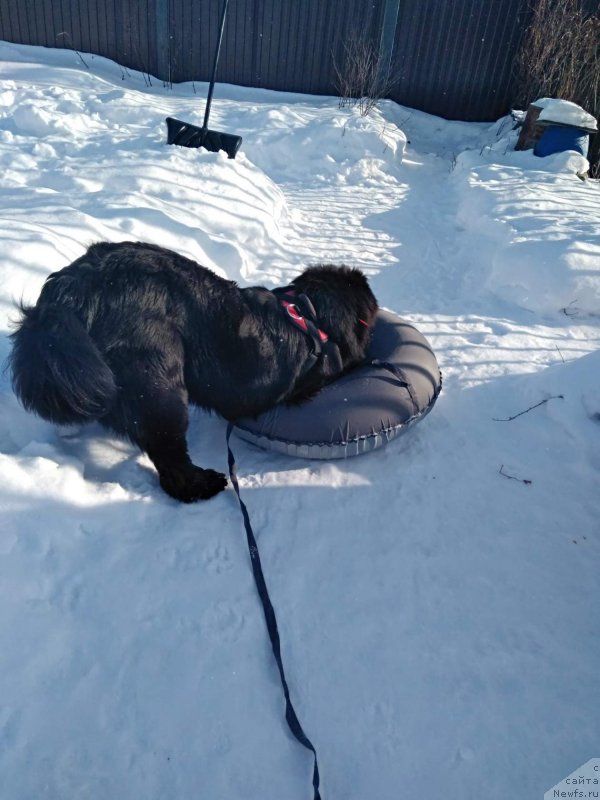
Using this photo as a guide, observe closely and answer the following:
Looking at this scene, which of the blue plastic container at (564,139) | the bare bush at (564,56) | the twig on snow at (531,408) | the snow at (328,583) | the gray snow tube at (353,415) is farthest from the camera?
the bare bush at (564,56)

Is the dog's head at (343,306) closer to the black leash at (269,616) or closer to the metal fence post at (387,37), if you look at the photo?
the black leash at (269,616)

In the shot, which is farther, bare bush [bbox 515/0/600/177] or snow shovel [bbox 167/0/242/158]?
bare bush [bbox 515/0/600/177]

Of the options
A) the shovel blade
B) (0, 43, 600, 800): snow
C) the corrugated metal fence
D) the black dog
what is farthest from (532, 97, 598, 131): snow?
the black dog

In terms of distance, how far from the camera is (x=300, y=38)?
9.92m

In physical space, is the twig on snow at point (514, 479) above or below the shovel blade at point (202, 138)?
below

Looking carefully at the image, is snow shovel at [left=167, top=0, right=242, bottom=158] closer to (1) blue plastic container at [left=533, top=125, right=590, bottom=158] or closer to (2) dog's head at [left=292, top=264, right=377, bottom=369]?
(2) dog's head at [left=292, top=264, right=377, bottom=369]

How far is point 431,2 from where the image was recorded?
31.4ft

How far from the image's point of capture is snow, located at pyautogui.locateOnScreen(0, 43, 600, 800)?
1.58 metres

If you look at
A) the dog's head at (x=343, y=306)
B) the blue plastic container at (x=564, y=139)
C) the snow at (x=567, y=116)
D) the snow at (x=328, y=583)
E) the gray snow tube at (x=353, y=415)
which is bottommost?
the snow at (x=328, y=583)

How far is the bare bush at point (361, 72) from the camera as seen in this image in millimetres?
9562

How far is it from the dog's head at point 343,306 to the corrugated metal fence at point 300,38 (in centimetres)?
911

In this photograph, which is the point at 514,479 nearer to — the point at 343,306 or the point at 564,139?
the point at 343,306

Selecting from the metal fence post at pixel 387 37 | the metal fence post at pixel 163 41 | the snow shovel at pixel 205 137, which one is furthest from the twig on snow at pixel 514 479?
the metal fence post at pixel 163 41

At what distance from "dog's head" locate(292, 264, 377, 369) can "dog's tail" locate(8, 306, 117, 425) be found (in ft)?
4.09
